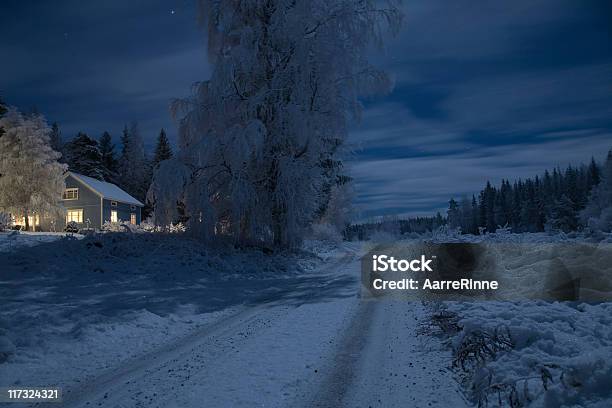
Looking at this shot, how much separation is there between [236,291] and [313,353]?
19.3 ft

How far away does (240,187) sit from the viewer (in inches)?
616

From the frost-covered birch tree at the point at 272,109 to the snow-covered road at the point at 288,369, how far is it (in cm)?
914

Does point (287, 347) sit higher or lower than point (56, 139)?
lower

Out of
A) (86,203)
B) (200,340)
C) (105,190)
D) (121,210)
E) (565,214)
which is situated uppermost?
(105,190)

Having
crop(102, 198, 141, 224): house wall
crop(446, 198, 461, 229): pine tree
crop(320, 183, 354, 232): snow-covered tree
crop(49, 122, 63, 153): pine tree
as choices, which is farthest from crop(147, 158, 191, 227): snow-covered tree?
crop(446, 198, 461, 229): pine tree

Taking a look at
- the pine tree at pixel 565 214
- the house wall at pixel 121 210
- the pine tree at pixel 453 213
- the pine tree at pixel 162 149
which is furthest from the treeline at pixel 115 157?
the pine tree at pixel 453 213

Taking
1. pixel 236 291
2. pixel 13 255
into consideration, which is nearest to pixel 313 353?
pixel 236 291

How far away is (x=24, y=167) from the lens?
103ft

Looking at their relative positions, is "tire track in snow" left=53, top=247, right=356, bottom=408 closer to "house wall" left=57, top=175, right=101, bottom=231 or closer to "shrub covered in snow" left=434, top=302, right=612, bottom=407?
"shrub covered in snow" left=434, top=302, right=612, bottom=407

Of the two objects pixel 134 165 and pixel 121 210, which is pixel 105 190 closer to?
pixel 121 210

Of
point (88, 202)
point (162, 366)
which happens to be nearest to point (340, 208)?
point (88, 202)

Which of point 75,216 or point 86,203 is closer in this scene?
point 86,203

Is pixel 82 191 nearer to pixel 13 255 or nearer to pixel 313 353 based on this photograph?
pixel 13 255

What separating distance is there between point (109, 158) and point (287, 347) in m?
60.3
